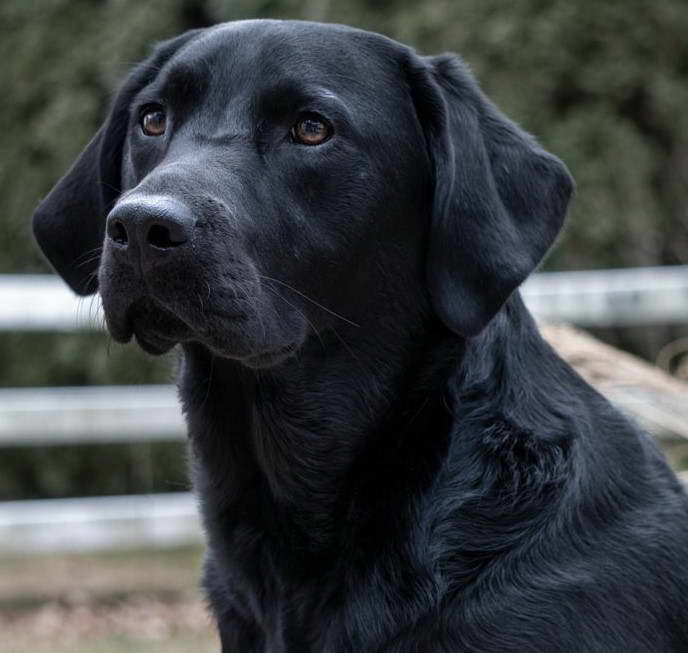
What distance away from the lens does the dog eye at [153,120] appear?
318cm

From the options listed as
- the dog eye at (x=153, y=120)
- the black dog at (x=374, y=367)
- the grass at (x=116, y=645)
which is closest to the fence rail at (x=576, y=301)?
the grass at (x=116, y=645)

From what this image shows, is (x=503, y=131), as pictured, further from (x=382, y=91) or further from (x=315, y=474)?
(x=315, y=474)

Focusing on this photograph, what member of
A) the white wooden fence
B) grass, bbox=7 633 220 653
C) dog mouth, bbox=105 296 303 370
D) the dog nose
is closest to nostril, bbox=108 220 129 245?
the dog nose

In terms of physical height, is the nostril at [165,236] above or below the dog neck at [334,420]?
above

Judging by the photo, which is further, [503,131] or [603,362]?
[603,362]

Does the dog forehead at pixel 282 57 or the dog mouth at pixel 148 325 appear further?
the dog forehead at pixel 282 57

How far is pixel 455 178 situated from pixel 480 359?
1.34 feet

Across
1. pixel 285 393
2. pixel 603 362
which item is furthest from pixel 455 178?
pixel 603 362

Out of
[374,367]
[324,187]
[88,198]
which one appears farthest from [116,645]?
[324,187]

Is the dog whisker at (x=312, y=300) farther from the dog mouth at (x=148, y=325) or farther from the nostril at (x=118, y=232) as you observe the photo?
the nostril at (x=118, y=232)

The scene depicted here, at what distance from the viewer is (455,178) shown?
295 cm

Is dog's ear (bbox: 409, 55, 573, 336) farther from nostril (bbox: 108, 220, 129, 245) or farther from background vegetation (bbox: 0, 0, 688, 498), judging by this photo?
background vegetation (bbox: 0, 0, 688, 498)

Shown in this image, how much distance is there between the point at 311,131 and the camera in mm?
2979

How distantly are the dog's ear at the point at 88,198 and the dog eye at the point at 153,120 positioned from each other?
7.6 inches
